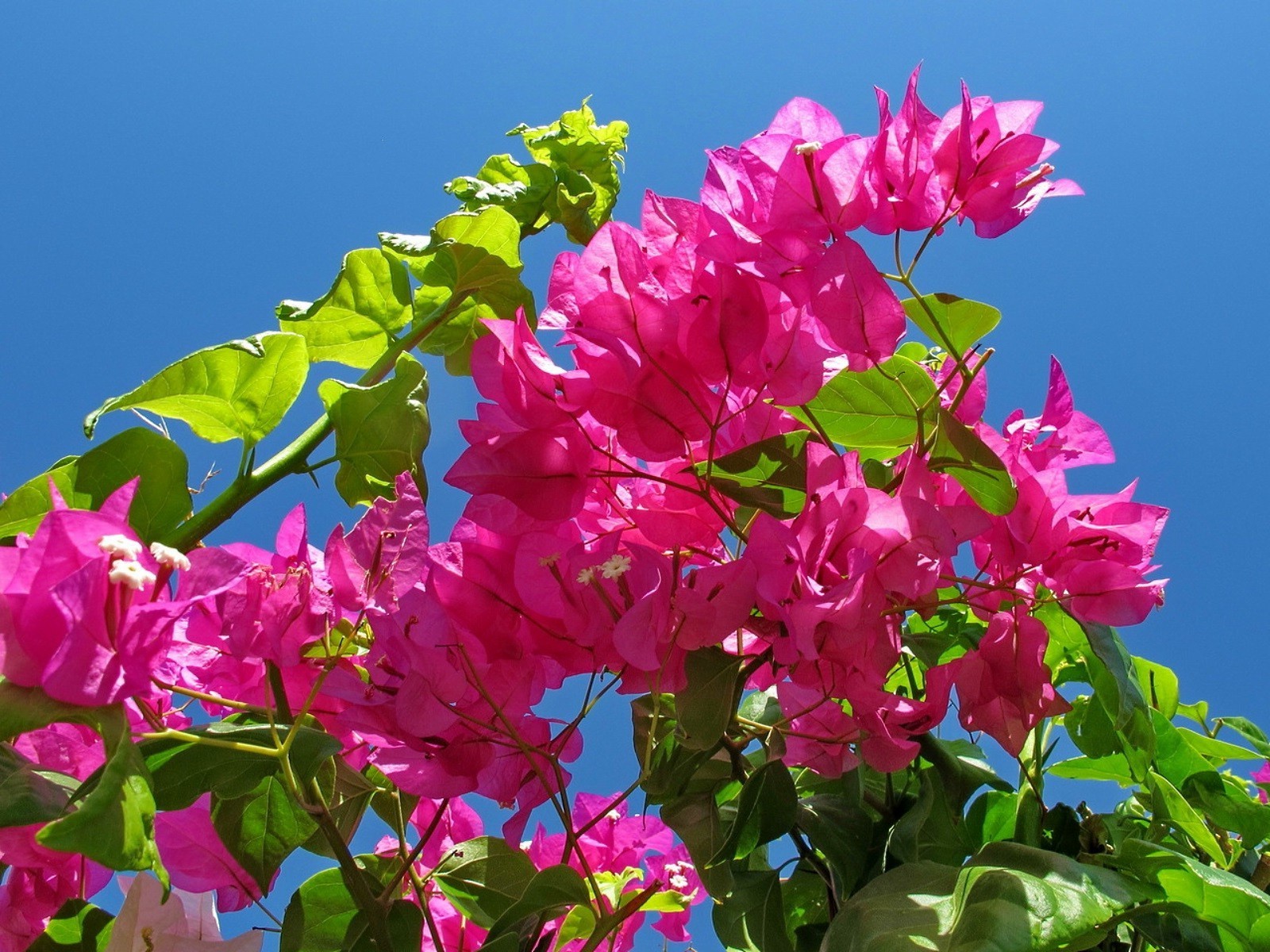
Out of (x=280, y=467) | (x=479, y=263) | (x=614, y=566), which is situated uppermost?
(x=479, y=263)

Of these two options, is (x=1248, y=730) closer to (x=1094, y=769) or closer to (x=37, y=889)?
(x=1094, y=769)

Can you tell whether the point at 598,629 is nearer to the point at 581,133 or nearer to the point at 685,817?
the point at 685,817

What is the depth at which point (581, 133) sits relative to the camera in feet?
2.89

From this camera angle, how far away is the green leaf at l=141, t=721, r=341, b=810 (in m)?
0.54

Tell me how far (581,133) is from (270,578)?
49cm

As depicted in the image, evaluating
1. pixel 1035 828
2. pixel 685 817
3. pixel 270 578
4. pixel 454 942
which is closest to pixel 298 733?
pixel 270 578

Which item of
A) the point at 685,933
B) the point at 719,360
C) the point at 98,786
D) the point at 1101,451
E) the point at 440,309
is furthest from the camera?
the point at 685,933

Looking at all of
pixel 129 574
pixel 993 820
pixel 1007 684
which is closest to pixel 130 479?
pixel 129 574

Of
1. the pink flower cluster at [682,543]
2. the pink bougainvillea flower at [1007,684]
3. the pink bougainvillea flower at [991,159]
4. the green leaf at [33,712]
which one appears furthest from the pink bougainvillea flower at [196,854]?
the pink bougainvillea flower at [991,159]

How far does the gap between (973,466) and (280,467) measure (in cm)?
48

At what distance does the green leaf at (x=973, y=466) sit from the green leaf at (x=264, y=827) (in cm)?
43

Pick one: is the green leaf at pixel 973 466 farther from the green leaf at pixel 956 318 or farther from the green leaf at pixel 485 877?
the green leaf at pixel 485 877

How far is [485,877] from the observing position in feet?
2.34

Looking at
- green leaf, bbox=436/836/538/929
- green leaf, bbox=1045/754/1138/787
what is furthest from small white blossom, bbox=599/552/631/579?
green leaf, bbox=1045/754/1138/787
